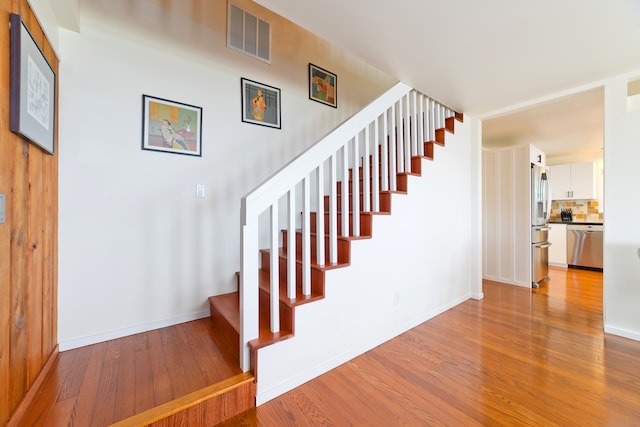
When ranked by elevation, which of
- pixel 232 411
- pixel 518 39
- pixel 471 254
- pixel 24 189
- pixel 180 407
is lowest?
pixel 232 411

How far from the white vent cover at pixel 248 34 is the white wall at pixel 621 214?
3.04 metres

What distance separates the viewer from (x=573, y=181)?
5234mm

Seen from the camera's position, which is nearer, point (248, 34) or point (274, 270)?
Result: point (274, 270)

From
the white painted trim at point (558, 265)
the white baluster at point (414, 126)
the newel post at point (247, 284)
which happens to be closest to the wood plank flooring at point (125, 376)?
the newel post at point (247, 284)

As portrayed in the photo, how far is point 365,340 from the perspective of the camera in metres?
2.00

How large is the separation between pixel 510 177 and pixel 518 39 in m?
2.59

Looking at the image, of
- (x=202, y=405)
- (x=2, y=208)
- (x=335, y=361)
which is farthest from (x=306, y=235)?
(x=2, y=208)

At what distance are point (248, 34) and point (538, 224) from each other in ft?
14.2

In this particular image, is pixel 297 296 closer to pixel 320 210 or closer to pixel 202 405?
pixel 320 210

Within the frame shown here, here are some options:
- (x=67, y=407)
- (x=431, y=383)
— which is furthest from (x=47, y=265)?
(x=431, y=383)

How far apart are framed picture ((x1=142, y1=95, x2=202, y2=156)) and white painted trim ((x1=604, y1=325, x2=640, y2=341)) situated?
3.86m

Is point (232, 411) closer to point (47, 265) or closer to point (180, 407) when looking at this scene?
point (180, 407)

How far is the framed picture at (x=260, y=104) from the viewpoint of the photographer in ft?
8.40

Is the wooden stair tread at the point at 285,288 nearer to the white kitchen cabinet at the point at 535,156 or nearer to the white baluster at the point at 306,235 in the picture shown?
the white baluster at the point at 306,235
